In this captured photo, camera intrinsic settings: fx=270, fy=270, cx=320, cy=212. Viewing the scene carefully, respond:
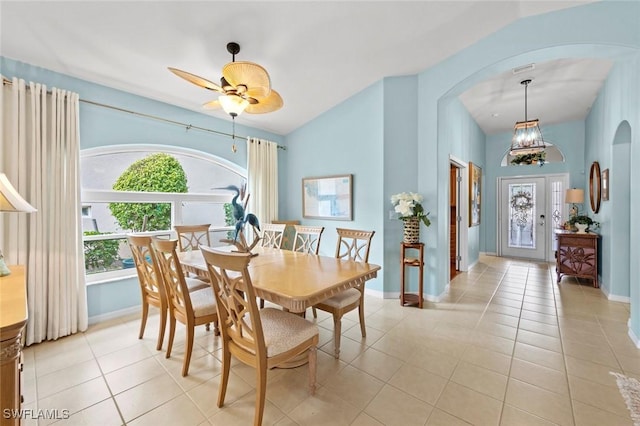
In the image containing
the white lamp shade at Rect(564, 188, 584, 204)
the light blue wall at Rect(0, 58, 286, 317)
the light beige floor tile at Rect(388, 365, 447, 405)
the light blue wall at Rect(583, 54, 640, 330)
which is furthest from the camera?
the white lamp shade at Rect(564, 188, 584, 204)

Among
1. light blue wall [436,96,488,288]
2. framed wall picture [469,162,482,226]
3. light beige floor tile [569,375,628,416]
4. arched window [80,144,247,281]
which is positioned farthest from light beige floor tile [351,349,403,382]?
framed wall picture [469,162,482,226]

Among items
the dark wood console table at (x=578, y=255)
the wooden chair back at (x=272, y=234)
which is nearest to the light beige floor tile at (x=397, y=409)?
the wooden chair back at (x=272, y=234)

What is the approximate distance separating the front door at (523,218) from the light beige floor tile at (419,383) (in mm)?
5720

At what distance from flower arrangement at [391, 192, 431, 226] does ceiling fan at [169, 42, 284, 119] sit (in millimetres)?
1775

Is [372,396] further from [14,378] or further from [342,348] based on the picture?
[14,378]

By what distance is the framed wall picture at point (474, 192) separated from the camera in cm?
521

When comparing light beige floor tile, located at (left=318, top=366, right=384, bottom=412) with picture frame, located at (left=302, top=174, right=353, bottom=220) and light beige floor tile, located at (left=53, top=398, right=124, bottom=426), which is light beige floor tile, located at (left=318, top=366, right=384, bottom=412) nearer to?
light beige floor tile, located at (left=53, top=398, right=124, bottom=426)

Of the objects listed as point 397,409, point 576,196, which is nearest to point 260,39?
point 397,409

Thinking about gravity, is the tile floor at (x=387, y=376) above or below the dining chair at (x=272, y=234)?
below

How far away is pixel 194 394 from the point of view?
1.81m

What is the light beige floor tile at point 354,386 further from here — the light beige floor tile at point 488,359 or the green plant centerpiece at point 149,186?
the green plant centerpiece at point 149,186

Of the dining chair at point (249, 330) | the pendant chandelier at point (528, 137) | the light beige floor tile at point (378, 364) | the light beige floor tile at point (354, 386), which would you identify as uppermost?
the pendant chandelier at point (528, 137)

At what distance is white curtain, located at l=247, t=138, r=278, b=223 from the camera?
420cm

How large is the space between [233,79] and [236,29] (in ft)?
2.29
